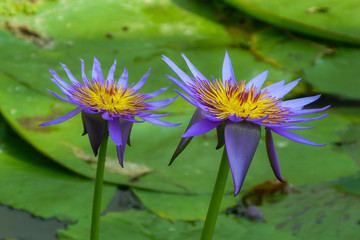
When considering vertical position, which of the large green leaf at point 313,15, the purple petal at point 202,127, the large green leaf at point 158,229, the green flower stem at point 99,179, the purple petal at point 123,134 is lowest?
the large green leaf at point 158,229

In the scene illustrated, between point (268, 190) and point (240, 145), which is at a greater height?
point (240, 145)

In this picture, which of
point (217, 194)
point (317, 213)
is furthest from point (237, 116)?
point (317, 213)

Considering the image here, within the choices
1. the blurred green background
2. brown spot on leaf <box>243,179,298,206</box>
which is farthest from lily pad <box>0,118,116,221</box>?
brown spot on leaf <box>243,179,298,206</box>

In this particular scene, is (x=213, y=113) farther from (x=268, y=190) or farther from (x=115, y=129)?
(x=268, y=190)

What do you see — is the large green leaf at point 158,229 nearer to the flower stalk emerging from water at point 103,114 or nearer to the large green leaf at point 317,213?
the large green leaf at point 317,213

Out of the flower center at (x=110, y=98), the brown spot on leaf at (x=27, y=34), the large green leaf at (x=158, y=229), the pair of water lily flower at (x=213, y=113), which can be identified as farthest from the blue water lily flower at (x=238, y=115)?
the brown spot on leaf at (x=27, y=34)

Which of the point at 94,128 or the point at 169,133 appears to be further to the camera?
the point at 169,133

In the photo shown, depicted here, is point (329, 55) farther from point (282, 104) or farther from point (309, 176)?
point (282, 104)
